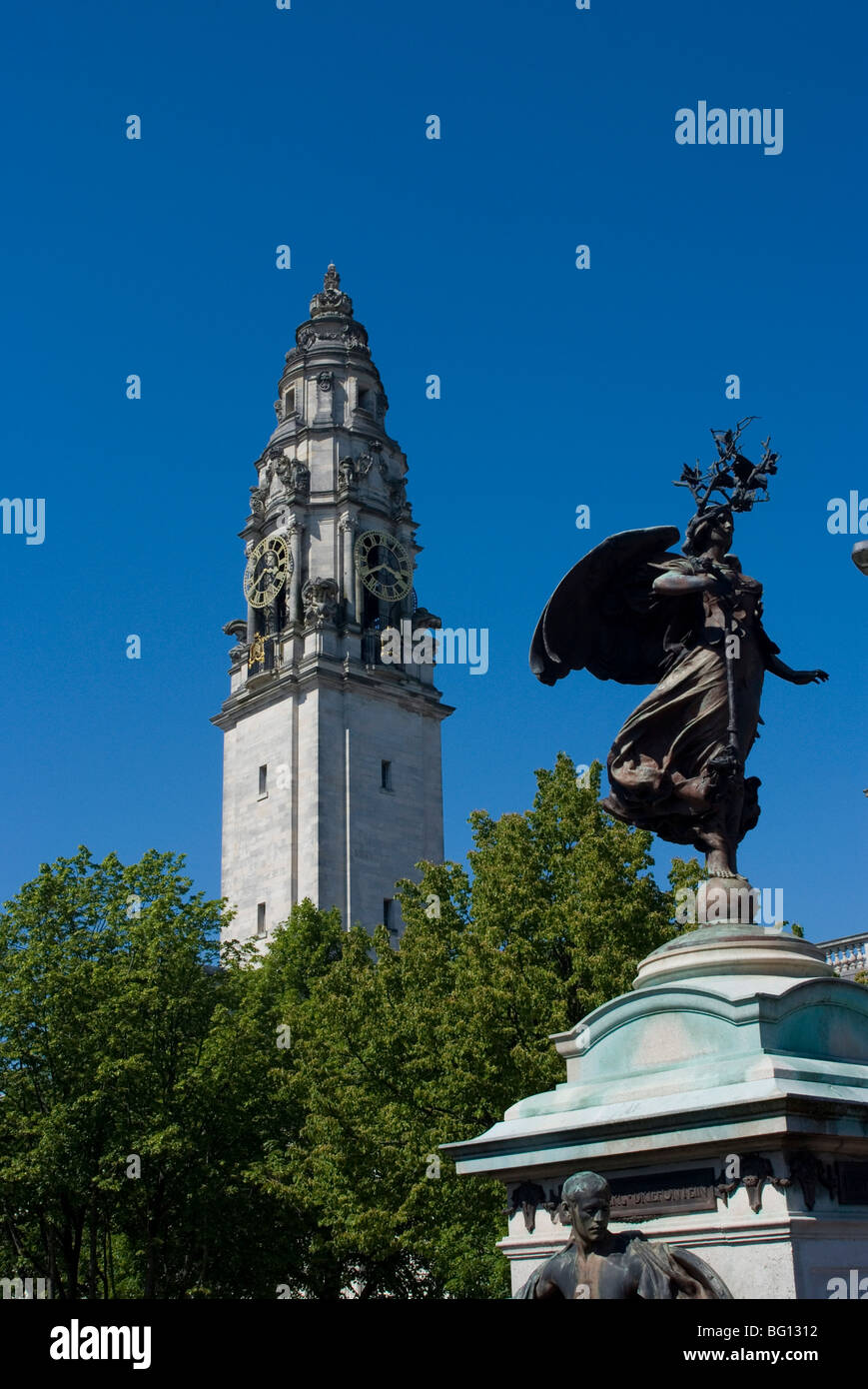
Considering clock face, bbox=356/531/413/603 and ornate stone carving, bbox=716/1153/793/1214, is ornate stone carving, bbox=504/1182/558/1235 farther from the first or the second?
clock face, bbox=356/531/413/603

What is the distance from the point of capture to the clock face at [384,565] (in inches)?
2906

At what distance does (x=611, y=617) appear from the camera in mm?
11617

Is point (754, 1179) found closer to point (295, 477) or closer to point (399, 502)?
point (295, 477)

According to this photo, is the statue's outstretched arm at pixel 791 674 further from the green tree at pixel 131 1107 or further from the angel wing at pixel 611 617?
the green tree at pixel 131 1107

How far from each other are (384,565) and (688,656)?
6433cm

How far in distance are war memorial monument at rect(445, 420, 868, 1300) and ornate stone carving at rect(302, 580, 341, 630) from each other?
195ft

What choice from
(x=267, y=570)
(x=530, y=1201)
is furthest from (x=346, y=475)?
(x=530, y=1201)

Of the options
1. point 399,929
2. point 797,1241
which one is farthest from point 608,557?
point 399,929

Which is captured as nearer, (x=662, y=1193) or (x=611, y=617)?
(x=662, y=1193)

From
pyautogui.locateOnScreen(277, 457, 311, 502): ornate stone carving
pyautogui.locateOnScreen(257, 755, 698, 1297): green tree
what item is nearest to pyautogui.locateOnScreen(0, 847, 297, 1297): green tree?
pyautogui.locateOnScreen(257, 755, 698, 1297): green tree

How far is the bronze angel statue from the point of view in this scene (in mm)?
10445

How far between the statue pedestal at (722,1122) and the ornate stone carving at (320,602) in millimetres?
60760

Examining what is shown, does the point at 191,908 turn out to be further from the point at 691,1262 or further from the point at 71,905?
the point at 691,1262
